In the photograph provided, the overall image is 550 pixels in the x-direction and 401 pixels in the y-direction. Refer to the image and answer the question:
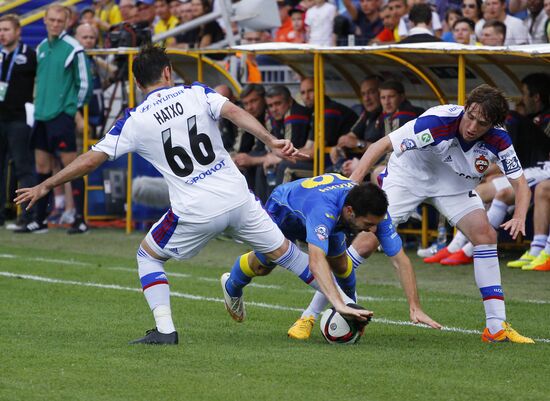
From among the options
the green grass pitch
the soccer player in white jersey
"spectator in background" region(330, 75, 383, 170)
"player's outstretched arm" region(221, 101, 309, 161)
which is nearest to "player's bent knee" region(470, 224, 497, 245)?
the soccer player in white jersey

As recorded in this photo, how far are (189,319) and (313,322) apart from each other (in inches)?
45.0

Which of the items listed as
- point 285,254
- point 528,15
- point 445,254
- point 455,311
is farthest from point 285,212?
point 528,15

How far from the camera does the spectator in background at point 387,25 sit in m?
15.8

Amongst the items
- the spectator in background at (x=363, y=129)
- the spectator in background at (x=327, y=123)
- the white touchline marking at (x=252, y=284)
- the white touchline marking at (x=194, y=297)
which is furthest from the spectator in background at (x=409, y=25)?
the white touchline marking at (x=194, y=297)

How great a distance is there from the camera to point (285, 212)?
829cm

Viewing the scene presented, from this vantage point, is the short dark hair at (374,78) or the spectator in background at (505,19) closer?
the short dark hair at (374,78)

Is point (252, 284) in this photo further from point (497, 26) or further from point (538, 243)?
point (497, 26)

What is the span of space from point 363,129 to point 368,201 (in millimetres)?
6799

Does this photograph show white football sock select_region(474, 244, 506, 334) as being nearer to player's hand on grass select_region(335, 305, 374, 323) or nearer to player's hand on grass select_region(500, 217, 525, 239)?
player's hand on grass select_region(500, 217, 525, 239)

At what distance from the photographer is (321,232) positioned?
24.9 feet

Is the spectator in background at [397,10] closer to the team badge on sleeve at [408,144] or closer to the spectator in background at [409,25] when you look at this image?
the spectator in background at [409,25]

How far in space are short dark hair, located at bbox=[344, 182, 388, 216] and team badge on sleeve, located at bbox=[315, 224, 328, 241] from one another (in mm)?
229

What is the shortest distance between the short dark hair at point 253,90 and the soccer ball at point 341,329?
729cm

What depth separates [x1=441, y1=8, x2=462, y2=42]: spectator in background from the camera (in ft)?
50.6
